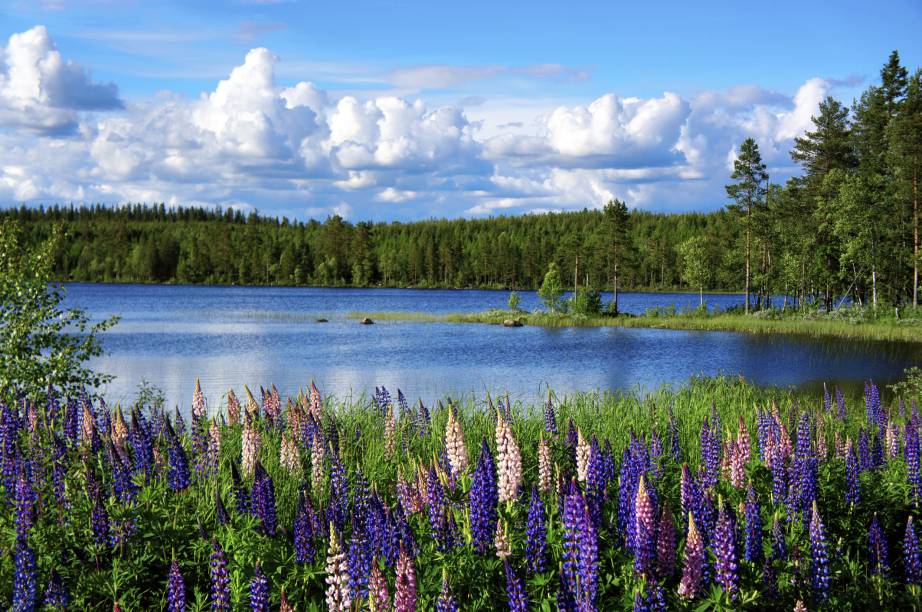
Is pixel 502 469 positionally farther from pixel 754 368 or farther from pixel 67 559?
pixel 754 368

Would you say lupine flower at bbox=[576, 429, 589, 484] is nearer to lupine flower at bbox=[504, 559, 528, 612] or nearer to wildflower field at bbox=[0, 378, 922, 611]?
wildflower field at bbox=[0, 378, 922, 611]

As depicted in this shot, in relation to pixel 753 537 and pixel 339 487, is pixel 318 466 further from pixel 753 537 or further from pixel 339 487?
pixel 753 537

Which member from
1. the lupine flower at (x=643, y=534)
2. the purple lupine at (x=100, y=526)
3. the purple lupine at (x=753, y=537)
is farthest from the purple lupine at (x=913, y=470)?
the purple lupine at (x=100, y=526)

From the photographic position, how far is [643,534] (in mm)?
5805

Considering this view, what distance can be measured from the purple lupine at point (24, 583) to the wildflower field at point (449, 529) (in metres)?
0.01

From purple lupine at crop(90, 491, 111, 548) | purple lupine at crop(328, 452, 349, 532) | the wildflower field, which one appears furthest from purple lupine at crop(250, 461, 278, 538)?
purple lupine at crop(90, 491, 111, 548)

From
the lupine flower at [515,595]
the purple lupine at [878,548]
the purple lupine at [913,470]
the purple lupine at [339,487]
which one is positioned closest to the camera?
the lupine flower at [515,595]

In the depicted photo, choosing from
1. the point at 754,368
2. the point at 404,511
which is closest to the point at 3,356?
the point at 404,511

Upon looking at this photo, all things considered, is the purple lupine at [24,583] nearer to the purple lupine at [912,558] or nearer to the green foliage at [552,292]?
the purple lupine at [912,558]

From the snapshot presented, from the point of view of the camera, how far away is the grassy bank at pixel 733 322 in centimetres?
5078

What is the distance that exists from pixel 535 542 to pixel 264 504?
2402mm

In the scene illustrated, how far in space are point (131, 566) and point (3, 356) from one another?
8795 mm

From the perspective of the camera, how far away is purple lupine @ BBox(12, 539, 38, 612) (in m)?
5.50

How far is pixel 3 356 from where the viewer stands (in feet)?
43.8
